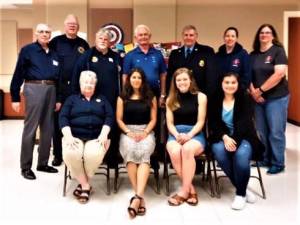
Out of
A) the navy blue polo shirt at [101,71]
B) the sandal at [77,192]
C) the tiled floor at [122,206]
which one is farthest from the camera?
the navy blue polo shirt at [101,71]

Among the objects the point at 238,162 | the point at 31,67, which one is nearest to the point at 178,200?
the point at 238,162

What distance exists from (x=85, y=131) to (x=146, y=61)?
91 cm

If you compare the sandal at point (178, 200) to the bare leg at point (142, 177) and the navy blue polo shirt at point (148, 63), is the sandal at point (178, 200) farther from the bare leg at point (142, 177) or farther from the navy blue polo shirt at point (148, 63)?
the navy blue polo shirt at point (148, 63)

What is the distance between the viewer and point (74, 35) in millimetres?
4199

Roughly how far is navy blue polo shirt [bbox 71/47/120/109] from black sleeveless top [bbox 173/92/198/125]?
67 cm

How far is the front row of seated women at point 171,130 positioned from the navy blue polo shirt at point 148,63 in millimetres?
277

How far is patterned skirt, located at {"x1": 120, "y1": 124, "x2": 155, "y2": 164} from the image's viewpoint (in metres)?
3.27

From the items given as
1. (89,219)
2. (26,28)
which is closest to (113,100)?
(89,219)

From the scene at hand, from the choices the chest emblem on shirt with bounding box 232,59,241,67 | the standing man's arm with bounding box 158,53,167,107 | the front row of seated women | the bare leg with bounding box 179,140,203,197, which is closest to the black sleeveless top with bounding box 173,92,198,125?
the front row of seated women

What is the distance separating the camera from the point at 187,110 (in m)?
3.36

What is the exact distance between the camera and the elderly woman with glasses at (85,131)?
126 inches

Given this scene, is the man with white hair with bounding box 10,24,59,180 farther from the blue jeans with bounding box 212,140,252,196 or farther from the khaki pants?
the blue jeans with bounding box 212,140,252,196

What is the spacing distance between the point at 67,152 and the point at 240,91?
1537 mm

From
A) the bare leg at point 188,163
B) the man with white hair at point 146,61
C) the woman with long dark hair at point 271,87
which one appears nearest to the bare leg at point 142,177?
the bare leg at point 188,163
